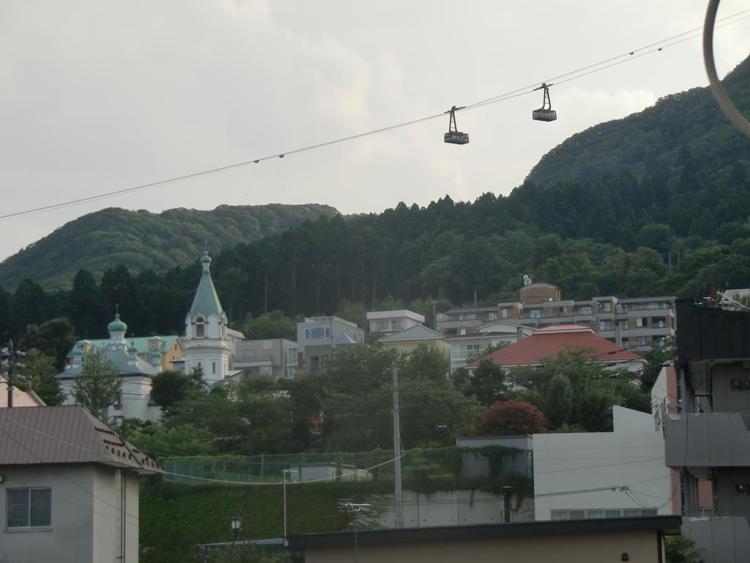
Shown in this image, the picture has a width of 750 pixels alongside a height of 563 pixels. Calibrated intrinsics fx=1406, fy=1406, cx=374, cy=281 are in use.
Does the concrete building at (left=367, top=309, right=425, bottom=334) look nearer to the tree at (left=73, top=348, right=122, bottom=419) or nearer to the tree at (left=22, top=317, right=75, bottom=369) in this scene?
the tree at (left=22, top=317, right=75, bottom=369)

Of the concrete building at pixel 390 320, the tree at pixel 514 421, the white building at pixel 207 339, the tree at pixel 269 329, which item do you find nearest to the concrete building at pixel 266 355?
the white building at pixel 207 339

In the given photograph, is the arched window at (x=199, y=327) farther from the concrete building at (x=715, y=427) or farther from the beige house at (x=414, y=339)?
the concrete building at (x=715, y=427)

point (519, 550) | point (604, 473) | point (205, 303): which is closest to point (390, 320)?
point (205, 303)

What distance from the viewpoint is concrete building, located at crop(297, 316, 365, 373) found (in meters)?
107

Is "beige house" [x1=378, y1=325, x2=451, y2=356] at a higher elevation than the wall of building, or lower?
higher

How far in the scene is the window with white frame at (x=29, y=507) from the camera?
87.3ft

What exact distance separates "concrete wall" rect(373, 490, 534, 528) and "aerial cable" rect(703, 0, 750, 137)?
39.5m

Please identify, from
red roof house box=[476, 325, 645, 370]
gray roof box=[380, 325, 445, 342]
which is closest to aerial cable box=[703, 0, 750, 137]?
red roof house box=[476, 325, 645, 370]

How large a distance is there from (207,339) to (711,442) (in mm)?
90104

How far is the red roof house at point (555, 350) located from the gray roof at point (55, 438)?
5257 centimetres

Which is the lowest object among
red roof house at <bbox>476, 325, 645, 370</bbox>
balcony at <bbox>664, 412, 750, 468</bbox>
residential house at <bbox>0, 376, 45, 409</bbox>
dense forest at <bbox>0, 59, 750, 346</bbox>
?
balcony at <bbox>664, 412, 750, 468</bbox>

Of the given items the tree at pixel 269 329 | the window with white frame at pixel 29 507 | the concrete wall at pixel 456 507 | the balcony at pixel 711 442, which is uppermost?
the tree at pixel 269 329

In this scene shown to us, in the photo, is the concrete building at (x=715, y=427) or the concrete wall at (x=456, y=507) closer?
the concrete building at (x=715, y=427)

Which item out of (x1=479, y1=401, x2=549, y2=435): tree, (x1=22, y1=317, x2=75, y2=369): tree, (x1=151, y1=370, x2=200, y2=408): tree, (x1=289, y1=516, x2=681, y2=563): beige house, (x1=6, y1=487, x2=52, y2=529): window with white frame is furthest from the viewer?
(x1=22, y1=317, x2=75, y2=369): tree
